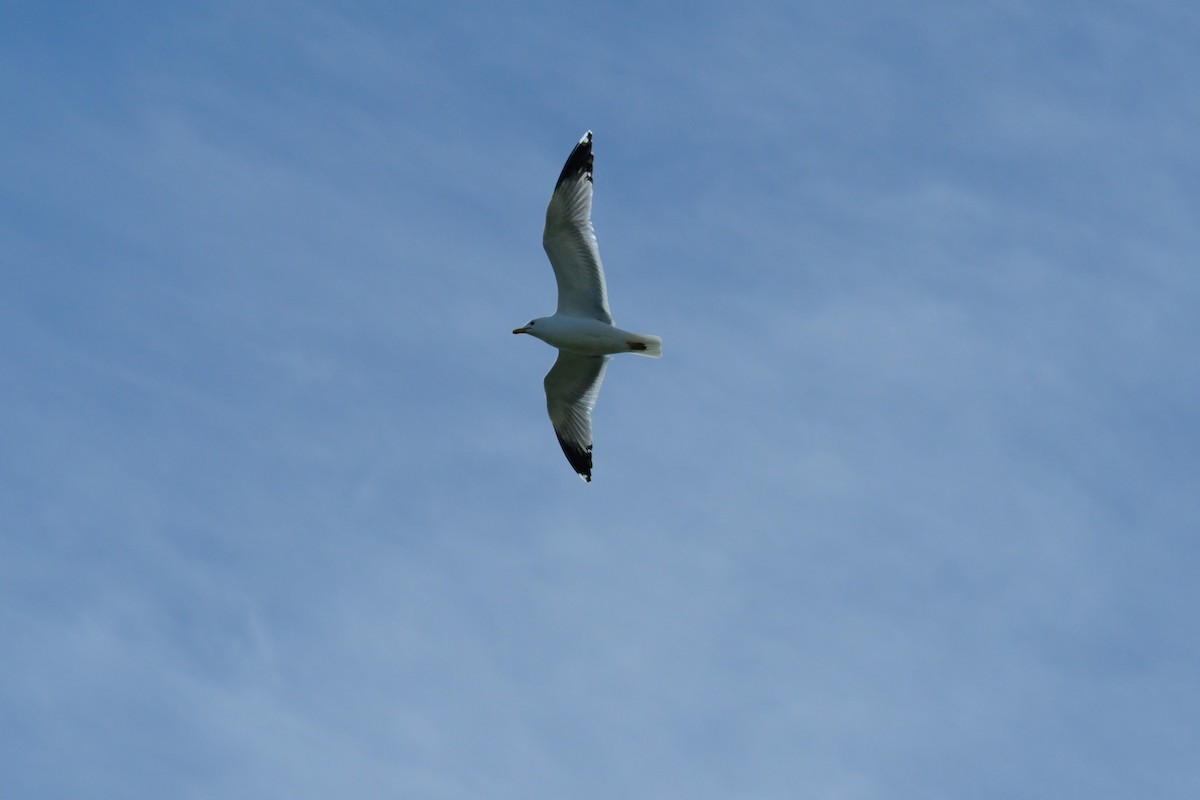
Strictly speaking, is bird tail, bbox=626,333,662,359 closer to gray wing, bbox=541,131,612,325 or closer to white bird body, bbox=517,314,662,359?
white bird body, bbox=517,314,662,359

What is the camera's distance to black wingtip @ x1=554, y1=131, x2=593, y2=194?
68.9ft

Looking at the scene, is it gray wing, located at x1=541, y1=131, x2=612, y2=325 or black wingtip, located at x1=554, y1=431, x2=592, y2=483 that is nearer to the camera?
gray wing, located at x1=541, y1=131, x2=612, y2=325

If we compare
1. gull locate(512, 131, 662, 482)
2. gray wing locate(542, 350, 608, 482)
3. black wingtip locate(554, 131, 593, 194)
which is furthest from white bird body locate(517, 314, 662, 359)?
black wingtip locate(554, 131, 593, 194)

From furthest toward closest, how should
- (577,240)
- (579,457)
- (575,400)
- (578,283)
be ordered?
(579,457) < (575,400) < (578,283) < (577,240)

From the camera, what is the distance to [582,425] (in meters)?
22.9

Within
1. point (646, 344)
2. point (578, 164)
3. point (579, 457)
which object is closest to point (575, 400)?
point (579, 457)

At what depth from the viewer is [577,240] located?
2092 centimetres

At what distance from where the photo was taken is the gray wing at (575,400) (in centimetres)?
2242

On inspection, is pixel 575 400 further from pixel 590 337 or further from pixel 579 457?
pixel 590 337

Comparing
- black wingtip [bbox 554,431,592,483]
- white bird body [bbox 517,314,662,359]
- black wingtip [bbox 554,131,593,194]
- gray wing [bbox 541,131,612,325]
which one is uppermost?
black wingtip [bbox 554,131,593,194]

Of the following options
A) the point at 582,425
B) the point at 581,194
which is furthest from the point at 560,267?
the point at 582,425

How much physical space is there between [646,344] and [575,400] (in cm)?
200

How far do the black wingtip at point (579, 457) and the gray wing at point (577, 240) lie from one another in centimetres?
232

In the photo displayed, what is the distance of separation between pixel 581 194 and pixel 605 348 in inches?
80.5
